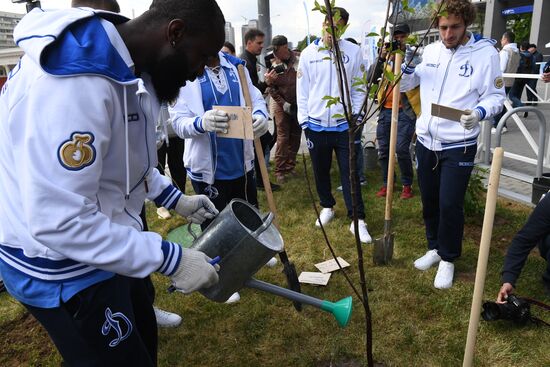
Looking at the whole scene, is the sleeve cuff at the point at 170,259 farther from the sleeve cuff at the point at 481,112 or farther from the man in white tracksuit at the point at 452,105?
the sleeve cuff at the point at 481,112

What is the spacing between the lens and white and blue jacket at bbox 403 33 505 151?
2.91m

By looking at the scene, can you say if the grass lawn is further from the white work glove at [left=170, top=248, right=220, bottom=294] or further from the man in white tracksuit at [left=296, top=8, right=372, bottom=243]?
the white work glove at [left=170, top=248, right=220, bottom=294]

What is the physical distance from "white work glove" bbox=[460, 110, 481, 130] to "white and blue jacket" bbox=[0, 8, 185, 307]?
2136 millimetres

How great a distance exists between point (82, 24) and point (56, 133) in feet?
1.18

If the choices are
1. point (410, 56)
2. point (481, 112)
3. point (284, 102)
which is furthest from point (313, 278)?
point (284, 102)

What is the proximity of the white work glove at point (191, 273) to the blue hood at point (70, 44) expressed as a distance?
632mm

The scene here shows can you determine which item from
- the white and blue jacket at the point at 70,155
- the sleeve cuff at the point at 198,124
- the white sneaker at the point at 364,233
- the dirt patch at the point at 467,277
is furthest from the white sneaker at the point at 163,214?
the white and blue jacket at the point at 70,155

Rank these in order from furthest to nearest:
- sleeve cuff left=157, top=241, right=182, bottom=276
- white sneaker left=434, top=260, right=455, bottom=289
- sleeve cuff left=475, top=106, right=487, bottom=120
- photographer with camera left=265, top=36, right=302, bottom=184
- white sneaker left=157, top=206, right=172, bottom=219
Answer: photographer with camera left=265, top=36, right=302, bottom=184
white sneaker left=157, top=206, right=172, bottom=219
white sneaker left=434, top=260, right=455, bottom=289
sleeve cuff left=475, top=106, right=487, bottom=120
sleeve cuff left=157, top=241, right=182, bottom=276

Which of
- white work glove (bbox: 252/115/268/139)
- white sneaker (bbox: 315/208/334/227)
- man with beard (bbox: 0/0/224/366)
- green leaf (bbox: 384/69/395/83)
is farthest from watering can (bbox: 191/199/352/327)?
white sneaker (bbox: 315/208/334/227)

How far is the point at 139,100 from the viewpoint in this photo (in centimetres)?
131

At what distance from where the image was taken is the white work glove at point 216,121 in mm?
2744

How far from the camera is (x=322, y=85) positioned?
3953mm

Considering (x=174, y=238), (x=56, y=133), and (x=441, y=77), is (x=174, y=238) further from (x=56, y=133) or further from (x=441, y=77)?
(x=56, y=133)

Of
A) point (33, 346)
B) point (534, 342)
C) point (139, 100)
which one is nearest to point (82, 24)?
point (139, 100)
